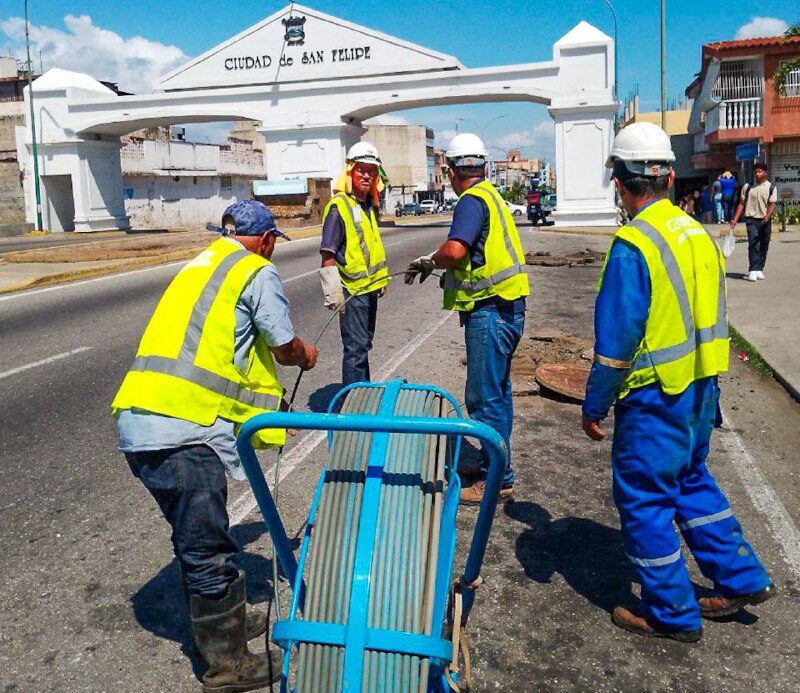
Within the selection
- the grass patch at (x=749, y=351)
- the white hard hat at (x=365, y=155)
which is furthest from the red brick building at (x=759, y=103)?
the white hard hat at (x=365, y=155)

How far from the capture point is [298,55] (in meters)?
38.0

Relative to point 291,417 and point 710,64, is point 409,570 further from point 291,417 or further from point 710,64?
point 710,64

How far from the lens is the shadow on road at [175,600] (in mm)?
3547

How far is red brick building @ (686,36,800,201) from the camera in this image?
33.4m

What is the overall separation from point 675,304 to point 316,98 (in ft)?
120

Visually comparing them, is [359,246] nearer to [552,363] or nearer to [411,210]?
[552,363]

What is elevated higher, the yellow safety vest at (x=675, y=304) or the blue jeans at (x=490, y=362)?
the yellow safety vest at (x=675, y=304)

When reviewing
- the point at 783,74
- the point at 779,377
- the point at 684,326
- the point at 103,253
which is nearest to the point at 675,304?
the point at 684,326

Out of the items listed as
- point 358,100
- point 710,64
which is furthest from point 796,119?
point 358,100

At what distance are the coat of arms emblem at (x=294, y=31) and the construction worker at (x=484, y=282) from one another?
3566 centimetres

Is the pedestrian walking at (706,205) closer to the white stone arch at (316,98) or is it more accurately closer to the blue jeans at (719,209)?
the blue jeans at (719,209)

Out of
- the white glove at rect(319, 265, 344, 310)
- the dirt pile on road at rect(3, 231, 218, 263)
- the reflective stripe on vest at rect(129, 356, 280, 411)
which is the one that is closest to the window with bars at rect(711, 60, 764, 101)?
the dirt pile on road at rect(3, 231, 218, 263)

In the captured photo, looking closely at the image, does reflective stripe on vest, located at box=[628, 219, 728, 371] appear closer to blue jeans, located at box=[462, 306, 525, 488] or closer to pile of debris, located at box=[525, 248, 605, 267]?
blue jeans, located at box=[462, 306, 525, 488]

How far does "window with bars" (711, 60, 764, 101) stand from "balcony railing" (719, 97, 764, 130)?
14.2 inches
